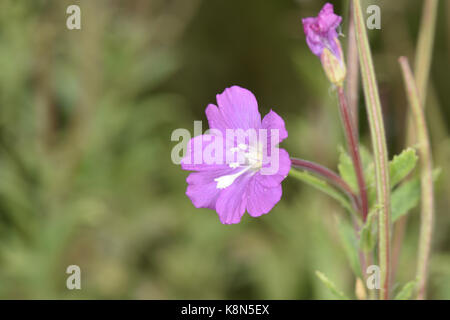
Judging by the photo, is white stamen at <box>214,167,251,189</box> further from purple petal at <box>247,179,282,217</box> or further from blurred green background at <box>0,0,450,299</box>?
blurred green background at <box>0,0,450,299</box>

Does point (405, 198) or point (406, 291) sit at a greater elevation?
point (405, 198)

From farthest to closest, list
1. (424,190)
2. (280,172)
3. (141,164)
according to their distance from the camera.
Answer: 1. (141,164)
2. (424,190)
3. (280,172)

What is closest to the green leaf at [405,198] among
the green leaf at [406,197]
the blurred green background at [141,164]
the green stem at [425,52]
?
the green leaf at [406,197]

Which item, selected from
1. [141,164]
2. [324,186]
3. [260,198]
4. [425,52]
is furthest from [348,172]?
[141,164]

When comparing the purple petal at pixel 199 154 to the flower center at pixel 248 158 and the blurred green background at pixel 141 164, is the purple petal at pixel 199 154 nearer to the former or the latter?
the flower center at pixel 248 158

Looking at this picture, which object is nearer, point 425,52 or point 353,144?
point 353,144

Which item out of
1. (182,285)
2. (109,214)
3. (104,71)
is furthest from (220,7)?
(182,285)

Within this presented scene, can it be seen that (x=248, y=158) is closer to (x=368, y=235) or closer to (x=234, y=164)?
(x=234, y=164)

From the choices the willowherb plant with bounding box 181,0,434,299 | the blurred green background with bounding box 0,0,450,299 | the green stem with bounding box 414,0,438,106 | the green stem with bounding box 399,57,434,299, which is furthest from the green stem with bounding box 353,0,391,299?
the blurred green background with bounding box 0,0,450,299

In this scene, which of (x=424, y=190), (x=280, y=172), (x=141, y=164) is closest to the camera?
(x=280, y=172)
